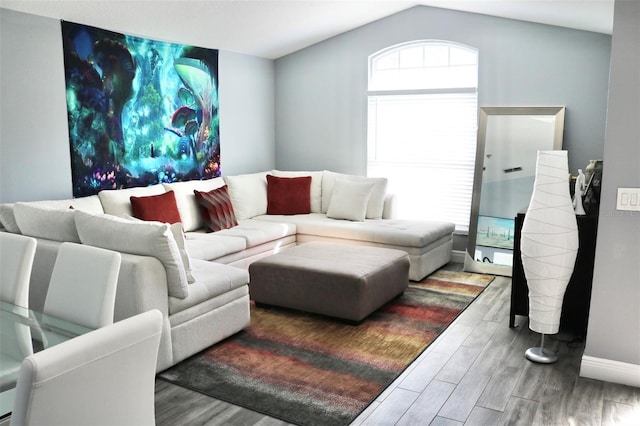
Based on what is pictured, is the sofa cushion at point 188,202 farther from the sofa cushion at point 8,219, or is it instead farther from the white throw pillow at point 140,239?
the white throw pillow at point 140,239

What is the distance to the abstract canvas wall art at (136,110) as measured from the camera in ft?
15.3

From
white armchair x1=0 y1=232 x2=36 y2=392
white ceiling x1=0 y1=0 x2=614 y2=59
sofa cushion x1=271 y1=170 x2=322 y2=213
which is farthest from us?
sofa cushion x1=271 y1=170 x2=322 y2=213

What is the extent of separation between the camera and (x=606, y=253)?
3051 millimetres

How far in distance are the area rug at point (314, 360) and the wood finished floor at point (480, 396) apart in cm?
10

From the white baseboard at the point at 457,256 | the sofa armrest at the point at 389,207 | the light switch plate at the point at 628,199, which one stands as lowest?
the white baseboard at the point at 457,256

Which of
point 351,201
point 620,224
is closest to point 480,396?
point 620,224

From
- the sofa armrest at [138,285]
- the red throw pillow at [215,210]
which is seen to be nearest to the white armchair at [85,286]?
the sofa armrest at [138,285]

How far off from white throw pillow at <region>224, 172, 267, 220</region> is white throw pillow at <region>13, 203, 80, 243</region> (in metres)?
2.40

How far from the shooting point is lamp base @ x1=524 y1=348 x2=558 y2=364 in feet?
11.1

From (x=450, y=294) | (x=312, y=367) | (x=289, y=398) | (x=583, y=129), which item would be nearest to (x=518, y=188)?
(x=583, y=129)

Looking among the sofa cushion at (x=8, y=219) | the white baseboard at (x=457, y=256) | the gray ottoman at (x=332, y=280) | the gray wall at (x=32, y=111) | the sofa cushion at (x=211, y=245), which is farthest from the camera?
the white baseboard at (x=457, y=256)

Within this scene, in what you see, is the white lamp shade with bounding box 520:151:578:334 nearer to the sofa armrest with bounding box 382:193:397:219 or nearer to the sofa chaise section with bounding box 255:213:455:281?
the sofa chaise section with bounding box 255:213:455:281

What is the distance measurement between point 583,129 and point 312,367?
3.62 meters

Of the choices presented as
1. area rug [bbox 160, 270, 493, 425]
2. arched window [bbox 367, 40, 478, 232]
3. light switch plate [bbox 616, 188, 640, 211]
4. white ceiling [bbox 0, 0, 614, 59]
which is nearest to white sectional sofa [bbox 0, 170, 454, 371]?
area rug [bbox 160, 270, 493, 425]
